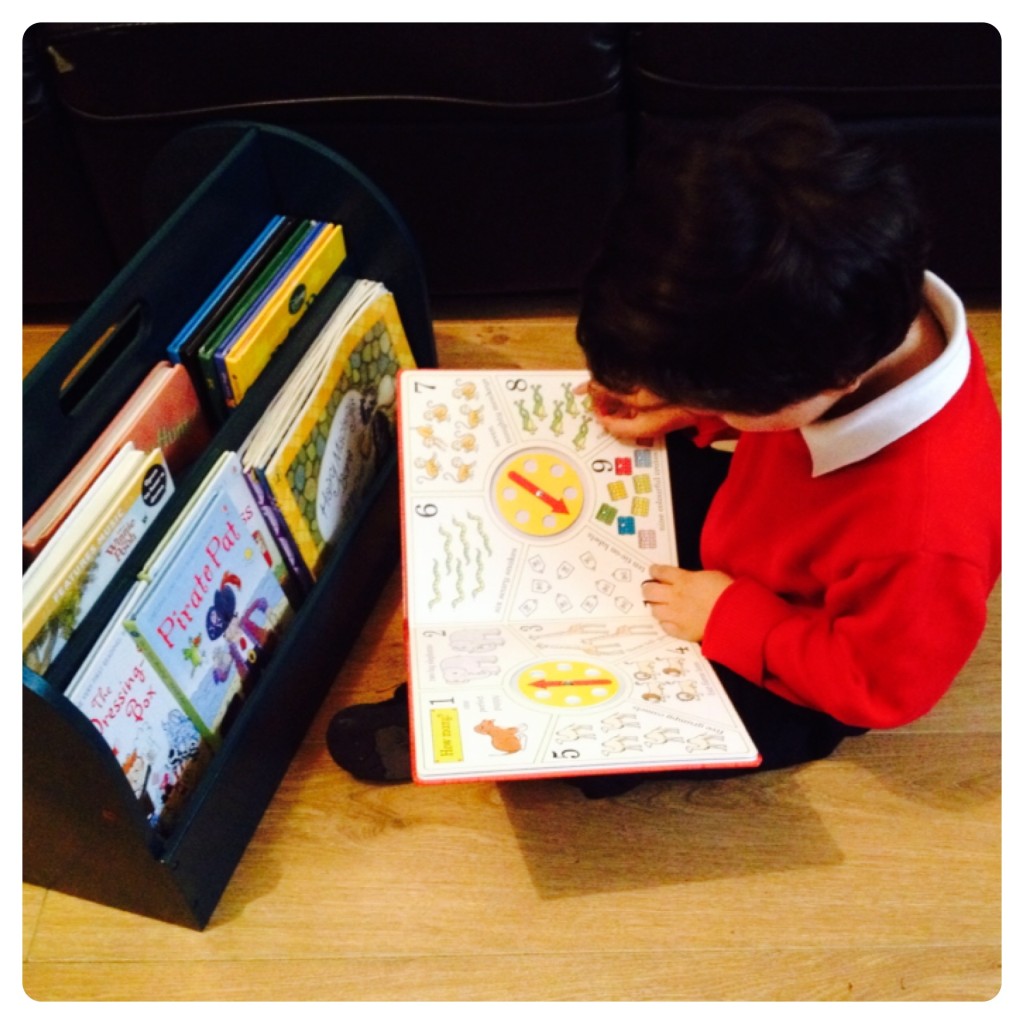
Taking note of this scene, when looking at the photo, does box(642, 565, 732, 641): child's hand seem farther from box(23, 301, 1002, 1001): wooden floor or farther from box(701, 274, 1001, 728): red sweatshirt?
box(23, 301, 1002, 1001): wooden floor

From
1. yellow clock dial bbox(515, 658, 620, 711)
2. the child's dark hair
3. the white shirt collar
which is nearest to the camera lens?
the child's dark hair

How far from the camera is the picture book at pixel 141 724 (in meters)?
0.73

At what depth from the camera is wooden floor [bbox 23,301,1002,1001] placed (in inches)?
36.0

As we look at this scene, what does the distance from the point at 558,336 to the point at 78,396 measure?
0.73 meters

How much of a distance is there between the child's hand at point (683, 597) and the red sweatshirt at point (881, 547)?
29mm

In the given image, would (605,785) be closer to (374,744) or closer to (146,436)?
(374,744)

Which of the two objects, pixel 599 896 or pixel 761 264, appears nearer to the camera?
pixel 761 264

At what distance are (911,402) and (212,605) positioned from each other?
0.58 m

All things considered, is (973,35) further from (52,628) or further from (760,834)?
(52,628)

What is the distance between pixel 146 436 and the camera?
84 centimetres

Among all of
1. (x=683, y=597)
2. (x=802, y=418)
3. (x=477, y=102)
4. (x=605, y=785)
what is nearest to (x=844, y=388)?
(x=802, y=418)

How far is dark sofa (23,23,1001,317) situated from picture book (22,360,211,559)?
10.6 inches

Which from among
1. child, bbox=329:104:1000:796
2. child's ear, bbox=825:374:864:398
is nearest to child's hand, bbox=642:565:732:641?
child, bbox=329:104:1000:796

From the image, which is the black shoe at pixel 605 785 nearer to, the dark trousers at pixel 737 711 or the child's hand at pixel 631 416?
the dark trousers at pixel 737 711
